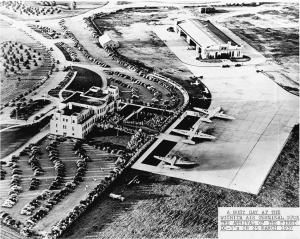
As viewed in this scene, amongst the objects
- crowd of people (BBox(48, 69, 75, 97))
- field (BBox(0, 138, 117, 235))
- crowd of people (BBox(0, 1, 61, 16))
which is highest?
crowd of people (BBox(0, 1, 61, 16))

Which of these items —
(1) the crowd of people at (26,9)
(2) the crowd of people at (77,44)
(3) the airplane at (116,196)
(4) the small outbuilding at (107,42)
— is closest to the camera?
(3) the airplane at (116,196)

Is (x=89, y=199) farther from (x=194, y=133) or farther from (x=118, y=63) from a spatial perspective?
(x=118, y=63)

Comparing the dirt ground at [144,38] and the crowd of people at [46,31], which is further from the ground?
the crowd of people at [46,31]

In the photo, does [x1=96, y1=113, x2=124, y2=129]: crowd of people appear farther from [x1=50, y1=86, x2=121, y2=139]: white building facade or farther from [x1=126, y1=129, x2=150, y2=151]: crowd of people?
[x1=126, y1=129, x2=150, y2=151]: crowd of people

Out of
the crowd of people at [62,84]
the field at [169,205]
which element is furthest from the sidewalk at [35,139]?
the field at [169,205]

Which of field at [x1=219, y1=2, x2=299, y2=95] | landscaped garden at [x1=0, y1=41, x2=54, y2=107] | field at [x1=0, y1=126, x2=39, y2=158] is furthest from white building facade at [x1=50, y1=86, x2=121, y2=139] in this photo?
field at [x1=219, y1=2, x2=299, y2=95]

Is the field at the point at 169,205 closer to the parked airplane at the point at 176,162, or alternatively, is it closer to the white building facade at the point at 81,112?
the parked airplane at the point at 176,162

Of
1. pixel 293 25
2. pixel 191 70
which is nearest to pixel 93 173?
pixel 191 70
